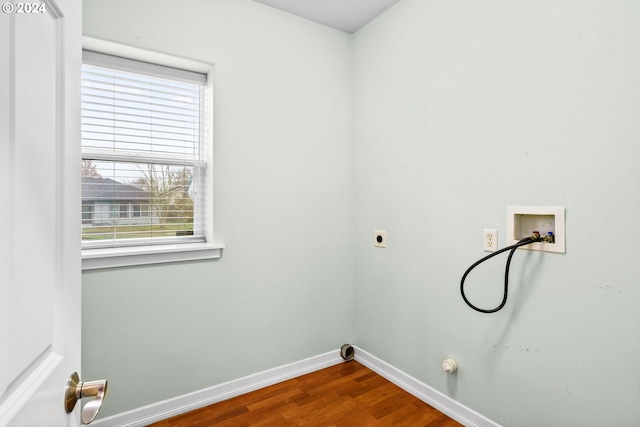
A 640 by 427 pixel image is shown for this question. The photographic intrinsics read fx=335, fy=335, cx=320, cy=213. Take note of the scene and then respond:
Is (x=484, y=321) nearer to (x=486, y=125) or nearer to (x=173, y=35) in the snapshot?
(x=486, y=125)

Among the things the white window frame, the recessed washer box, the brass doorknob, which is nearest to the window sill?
the white window frame

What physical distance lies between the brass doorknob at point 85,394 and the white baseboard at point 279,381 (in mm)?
1380

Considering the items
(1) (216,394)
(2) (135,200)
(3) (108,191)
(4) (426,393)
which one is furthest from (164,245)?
(4) (426,393)

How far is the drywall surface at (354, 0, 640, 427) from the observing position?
4.09 ft

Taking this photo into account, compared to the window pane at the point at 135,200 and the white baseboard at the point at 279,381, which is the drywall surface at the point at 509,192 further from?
the window pane at the point at 135,200

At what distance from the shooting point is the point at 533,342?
1.48 m

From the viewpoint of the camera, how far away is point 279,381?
2172mm

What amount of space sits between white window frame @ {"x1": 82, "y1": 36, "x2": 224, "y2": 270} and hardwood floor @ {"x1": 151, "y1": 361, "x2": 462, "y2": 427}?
0.86 m

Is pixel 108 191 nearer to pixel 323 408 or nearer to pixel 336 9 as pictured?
pixel 323 408

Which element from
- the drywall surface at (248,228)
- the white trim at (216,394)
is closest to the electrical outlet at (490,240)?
the drywall surface at (248,228)

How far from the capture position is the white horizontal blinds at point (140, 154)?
1766 mm

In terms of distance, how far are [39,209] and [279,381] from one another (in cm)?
198

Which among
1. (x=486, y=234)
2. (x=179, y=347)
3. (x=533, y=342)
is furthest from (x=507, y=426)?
(x=179, y=347)

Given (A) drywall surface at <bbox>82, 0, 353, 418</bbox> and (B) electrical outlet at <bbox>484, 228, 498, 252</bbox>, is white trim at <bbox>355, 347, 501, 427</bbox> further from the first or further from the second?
(B) electrical outlet at <bbox>484, 228, 498, 252</bbox>
